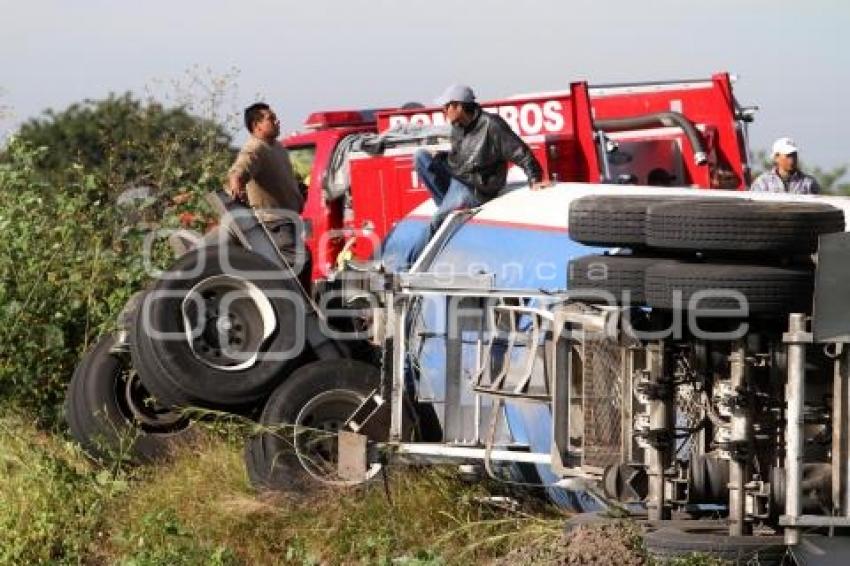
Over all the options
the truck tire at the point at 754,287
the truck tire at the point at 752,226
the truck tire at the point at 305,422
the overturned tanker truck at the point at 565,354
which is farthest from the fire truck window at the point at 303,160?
the truck tire at the point at 754,287

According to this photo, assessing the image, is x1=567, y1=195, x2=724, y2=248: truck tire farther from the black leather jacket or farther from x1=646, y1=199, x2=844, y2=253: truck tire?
the black leather jacket

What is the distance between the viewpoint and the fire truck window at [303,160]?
15.3 meters

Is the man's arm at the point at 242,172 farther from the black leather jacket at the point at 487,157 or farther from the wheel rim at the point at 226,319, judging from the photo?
the wheel rim at the point at 226,319

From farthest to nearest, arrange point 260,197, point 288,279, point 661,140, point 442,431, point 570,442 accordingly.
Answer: point 661,140, point 260,197, point 288,279, point 442,431, point 570,442

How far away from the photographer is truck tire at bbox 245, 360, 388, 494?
9.55 meters

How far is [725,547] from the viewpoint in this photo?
6.78m

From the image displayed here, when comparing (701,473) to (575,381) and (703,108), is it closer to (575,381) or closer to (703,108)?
(575,381)

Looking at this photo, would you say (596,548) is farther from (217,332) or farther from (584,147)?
(584,147)

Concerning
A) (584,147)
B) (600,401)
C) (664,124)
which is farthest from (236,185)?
(600,401)

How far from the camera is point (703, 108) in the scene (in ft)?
47.4

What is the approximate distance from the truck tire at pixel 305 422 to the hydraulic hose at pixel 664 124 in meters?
4.46

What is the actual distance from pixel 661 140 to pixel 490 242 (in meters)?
4.64

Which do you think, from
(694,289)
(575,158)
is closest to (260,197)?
(575,158)

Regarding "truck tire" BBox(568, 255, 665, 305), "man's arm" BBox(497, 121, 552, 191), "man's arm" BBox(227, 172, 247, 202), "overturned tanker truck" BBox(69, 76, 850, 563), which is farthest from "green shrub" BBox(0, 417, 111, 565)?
"truck tire" BBox(568, 255, 665, 305)
